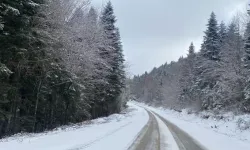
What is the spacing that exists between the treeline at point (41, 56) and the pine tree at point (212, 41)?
88.3 ft

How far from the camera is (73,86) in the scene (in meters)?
26.1

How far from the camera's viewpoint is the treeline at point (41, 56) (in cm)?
1669

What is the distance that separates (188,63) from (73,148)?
2470 inches

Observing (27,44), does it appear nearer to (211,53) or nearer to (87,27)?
(87,27)

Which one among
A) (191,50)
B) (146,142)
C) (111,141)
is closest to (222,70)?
(146,142)

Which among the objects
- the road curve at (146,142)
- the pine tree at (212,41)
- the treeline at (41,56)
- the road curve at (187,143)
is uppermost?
the pine tree at (212,41)

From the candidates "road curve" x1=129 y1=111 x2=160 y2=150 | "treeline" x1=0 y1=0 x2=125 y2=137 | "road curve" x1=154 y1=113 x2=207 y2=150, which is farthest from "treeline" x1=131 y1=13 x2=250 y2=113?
"treeline" x1=0 y1=0 x2=125 y2=137

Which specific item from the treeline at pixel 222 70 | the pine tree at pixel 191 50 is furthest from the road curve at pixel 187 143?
the pine tree at pixel 191 50

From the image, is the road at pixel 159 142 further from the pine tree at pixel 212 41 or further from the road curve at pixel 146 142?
the pine tree at pixel 212 41

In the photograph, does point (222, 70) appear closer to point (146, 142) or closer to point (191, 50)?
point (146, 142)

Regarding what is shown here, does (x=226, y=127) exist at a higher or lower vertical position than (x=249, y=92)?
lower

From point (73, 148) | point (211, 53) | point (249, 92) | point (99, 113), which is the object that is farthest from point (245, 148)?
point (211, 53)

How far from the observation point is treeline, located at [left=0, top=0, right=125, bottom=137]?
1669 centimetres

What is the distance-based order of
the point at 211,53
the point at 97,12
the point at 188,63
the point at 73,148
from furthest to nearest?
the point at 188,63, the point at 211,53, the point at 97,12, the point at 73,148
